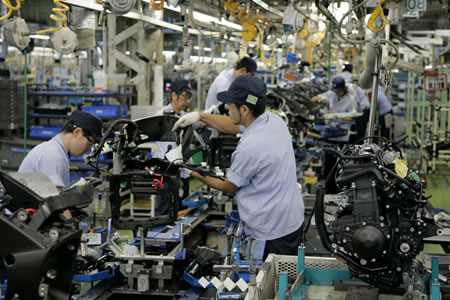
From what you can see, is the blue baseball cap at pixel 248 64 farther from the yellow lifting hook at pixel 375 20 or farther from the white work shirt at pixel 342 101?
the white work shirt at pixel 342 101

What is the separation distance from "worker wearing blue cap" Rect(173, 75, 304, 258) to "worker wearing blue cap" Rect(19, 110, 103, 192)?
75 centimetres

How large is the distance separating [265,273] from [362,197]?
1.71ft

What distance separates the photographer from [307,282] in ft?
9.53

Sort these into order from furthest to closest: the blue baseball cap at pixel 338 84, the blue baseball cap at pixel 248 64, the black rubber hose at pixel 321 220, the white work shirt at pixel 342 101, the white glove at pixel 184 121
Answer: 1. the white work shirt at pixel 342 101
2. the blue baseball cap at pixel 338 84
3. the blue baseball cap at pixel 248 64
4. the white glove at pixel 184 121
5. the black rubber hose at pixel 321 220

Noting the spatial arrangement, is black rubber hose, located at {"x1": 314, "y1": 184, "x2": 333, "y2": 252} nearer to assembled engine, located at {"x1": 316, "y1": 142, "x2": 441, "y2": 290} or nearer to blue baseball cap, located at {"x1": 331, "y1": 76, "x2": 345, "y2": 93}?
assembled engine, located at {"x1": 316, "y1": 142, "x2": 441, "y2": 290}

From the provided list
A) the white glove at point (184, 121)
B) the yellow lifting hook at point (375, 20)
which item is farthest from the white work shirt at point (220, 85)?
the yellow lifting hook at point (375, 20)

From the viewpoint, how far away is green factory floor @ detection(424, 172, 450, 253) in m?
10.1

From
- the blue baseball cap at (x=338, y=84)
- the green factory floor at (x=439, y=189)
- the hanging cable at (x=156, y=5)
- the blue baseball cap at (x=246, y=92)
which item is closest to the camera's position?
the blue baseball cap at (x=246, y=92)

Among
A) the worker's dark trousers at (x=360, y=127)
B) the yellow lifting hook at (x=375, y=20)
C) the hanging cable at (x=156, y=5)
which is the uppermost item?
the hanging cable at (x=156, y=5)

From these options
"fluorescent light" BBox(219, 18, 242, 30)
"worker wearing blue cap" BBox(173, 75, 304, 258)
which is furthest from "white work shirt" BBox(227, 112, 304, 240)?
"fluorescent light" BBox(219, 18, 242, 30)

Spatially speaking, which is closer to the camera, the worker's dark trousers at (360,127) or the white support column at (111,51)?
the white support column at (111,51)

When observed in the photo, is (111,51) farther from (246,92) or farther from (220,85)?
(246,92)

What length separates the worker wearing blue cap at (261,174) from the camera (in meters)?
3.73

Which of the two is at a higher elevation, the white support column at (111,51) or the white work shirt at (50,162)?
the white support column at (111,51)
